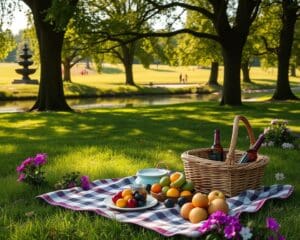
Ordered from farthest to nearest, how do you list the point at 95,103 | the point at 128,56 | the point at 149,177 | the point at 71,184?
the point at 128,56
the point at 95,103
the point at 71,184
the point at 149,177

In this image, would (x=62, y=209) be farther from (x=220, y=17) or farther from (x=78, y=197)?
(x=220, y=17)

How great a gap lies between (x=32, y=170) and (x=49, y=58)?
14.6 m

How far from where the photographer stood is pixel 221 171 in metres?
5.66

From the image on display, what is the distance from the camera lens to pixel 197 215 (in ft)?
15.6

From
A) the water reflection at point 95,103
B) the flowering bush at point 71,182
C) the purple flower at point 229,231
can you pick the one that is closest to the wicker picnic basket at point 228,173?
the flowering bush at point 71,182

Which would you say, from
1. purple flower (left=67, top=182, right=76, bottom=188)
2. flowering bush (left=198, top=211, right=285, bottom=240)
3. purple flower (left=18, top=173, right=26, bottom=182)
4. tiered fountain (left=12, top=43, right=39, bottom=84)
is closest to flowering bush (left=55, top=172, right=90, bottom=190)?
purple flower (left=67, top=182, right=76, bottom=188)

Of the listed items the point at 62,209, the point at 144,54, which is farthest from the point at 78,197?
the point at 144,54

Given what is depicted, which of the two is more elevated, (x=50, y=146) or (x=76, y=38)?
(x=76, y=38)

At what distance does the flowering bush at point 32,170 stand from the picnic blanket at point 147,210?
23.3 inches

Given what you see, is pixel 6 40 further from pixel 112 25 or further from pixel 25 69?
pixel 25 69

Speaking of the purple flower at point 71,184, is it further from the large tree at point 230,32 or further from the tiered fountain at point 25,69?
the tiered fountain at point 25,69

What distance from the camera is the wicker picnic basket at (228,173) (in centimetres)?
561

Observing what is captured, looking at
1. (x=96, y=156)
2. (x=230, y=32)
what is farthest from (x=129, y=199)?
(x=230, y=32)

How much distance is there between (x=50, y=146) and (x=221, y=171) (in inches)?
200
